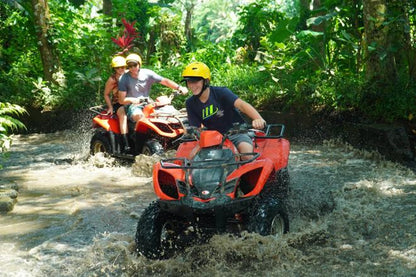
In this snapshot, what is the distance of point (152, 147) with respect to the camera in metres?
9.20

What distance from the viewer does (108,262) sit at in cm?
514

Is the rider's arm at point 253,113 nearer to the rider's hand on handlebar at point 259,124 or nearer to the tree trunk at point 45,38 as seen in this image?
the rider's hand on handlebar at point 259,124

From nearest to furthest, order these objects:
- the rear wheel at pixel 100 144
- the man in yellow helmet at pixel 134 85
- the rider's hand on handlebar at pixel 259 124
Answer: the rider's hand on handlebar at pixel 259 124 → the man in yellow helmet at pixel 134 85 → the rear wheel at pixel 100 144

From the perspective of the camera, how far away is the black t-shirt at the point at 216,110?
5805 mm

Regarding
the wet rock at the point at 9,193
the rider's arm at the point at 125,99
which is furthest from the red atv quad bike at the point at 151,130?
the wet rock at the point at 9,193

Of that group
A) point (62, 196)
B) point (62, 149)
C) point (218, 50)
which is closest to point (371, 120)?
point (62, 196)

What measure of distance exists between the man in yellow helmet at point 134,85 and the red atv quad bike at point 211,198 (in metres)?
4.46

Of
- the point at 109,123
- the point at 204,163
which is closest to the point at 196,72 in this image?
the point at 204,163

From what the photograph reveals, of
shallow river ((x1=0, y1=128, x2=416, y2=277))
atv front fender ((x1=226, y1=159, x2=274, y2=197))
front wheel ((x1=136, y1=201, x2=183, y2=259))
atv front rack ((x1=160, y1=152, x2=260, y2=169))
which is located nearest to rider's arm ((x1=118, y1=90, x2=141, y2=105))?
shallow river ((x1=0, y1=128, x2=416, y2=277))

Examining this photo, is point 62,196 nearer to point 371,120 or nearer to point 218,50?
point 371,120

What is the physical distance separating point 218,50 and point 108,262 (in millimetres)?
13335

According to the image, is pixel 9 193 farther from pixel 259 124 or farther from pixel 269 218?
pixel 269 218

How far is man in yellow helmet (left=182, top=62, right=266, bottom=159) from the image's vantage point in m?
5.66

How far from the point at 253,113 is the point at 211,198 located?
1.18m
